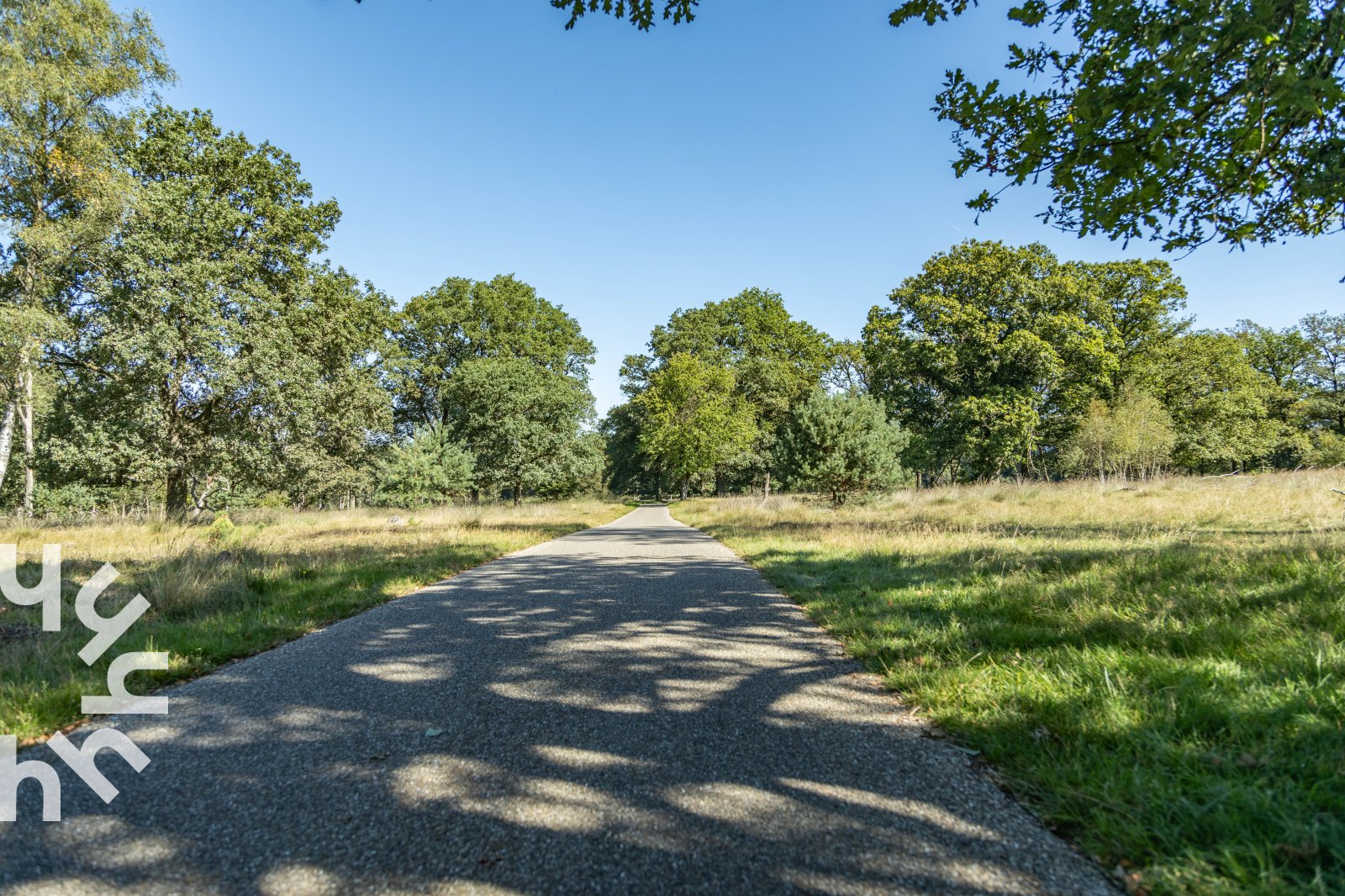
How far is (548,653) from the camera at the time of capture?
4.30 m

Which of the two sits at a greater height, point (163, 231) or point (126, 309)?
point (163, 231)

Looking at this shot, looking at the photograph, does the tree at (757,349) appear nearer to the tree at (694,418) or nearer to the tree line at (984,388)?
the tree line at (984,388)

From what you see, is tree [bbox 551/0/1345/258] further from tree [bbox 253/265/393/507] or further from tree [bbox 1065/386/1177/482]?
tree [bbox 1065/386/1177/482]

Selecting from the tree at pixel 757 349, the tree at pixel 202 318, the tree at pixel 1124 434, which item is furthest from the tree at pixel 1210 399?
the tree at pixel 202 318

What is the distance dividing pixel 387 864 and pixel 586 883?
0.70 m

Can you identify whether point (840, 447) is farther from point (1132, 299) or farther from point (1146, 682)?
point (1132, 299)

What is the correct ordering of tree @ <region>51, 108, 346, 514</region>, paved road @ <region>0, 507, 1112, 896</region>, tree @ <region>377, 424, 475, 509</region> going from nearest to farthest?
paved road @ <region>0, 507, 1112, 896</region>
tree @ <region>51, 108, 346, 514</region>
tree @ <region>377, 424, 475, 509</region>

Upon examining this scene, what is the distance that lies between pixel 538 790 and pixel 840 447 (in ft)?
60.2

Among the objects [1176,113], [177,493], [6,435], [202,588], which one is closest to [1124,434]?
[1176,113]

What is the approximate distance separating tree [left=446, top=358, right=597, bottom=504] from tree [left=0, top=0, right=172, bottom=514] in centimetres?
1692

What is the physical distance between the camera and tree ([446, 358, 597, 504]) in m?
31.3

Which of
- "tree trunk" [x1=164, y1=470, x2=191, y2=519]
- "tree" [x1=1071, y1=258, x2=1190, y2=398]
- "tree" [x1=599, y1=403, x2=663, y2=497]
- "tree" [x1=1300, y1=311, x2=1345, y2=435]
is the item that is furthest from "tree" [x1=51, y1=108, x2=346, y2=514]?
"tree" [x1=1300, y1=311, x2=1345, y2=435]

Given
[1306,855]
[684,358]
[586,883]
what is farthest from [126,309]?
[684,358]

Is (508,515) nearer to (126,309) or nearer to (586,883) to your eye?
(126,309)
